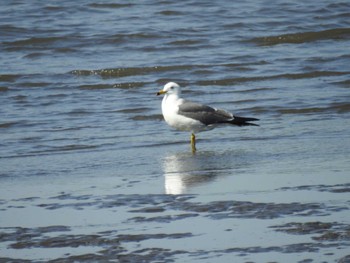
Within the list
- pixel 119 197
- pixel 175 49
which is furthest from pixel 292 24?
pixel 119 197

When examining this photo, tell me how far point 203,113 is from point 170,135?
0.67 m

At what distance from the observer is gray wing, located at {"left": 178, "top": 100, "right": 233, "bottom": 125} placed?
945cm

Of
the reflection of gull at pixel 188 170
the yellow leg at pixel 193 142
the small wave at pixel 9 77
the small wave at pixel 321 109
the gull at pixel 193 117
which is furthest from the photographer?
the small wave at pixel 9 77

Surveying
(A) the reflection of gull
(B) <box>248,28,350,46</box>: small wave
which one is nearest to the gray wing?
(A) the reflection of gull

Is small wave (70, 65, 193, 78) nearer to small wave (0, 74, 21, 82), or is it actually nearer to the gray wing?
small wave (0, 74, 21, 82)

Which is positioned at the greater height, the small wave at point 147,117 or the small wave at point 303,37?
the small wave at point 303,37

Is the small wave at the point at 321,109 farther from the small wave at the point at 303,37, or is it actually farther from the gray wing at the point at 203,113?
the small wave at the point at 303,37

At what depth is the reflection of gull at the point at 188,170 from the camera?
7.05 meters

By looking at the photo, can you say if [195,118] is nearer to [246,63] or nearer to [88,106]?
[88,106]

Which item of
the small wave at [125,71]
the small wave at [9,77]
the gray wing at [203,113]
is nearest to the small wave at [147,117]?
the gray wing at [203,113]

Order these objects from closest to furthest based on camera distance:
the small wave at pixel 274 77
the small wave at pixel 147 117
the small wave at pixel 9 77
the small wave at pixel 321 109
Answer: the small wave at pixel 321 109 → the small wave at pixel 147 117 → the small wave at pixel 274 77 → the small wave at pixel 9 77

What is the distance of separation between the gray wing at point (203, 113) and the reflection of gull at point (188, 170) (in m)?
0.79

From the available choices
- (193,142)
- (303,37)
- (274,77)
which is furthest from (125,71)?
(193,142)

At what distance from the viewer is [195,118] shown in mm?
9430
